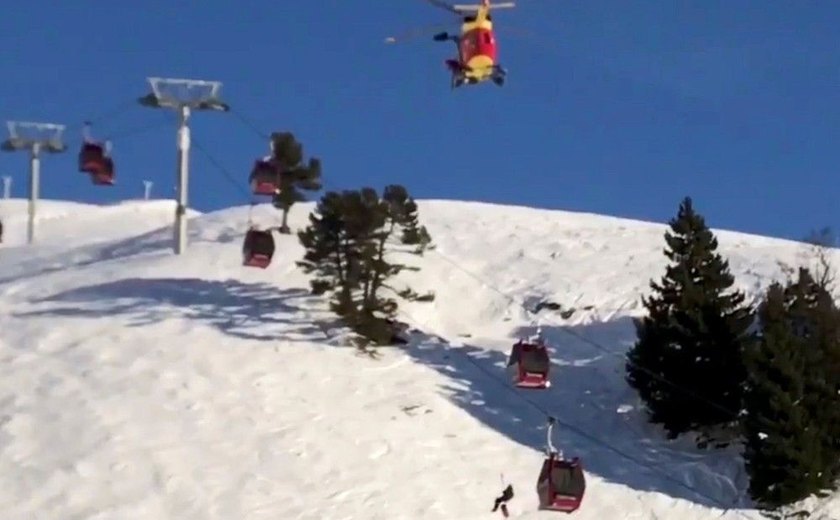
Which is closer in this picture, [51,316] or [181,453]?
[181,453]

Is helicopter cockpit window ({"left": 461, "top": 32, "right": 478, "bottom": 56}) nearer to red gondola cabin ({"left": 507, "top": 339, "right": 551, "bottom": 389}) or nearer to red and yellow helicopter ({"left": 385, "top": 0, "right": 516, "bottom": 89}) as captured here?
red and yellow helicopter ({"left": 385, "top": 0, "right": 516, "bottom": 89})

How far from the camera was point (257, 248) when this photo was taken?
34531 millimetres

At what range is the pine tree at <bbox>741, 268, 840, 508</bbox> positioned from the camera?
109 ft

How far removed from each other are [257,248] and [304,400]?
11.8ft

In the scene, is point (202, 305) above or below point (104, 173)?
below

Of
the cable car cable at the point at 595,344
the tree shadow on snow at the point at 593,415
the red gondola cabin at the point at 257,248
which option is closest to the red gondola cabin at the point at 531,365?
the tree shadow on snow at the point at 593,415

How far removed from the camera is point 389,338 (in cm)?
4066

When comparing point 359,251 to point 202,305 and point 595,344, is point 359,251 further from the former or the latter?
point 595,344

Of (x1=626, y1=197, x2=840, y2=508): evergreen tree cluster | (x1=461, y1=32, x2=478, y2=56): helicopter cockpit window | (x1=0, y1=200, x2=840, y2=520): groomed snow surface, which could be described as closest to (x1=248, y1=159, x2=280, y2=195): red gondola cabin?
(x1=0, y1=200, x2=840, y2=520): groomed snow surface

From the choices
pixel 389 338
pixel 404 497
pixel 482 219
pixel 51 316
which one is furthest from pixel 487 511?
pixel 482 219

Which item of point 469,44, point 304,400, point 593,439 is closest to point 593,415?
point 593,439

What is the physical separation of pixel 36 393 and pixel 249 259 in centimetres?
511

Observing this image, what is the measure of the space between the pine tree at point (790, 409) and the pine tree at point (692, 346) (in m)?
1.57

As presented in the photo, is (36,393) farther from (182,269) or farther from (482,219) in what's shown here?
(482,219)
